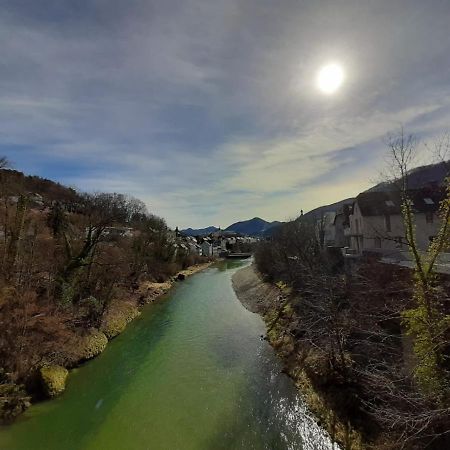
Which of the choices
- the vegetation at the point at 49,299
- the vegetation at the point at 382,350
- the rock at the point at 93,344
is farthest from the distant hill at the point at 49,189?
the vegetation at the point at 382,350

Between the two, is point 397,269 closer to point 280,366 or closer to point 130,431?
point 280,366

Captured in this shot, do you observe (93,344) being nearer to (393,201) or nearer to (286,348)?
(286,348)

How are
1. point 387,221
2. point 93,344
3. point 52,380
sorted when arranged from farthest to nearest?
point 387,221
point 93,344
point 52,380

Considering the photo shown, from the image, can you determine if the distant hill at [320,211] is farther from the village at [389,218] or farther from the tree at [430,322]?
the tree at [430,322]

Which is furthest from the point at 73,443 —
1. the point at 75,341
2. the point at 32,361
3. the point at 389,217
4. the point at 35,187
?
the point at 35,187

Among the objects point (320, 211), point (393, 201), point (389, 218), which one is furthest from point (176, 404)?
point (320, 211)

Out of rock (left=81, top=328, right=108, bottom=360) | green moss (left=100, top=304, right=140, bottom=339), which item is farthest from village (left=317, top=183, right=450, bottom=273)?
rock (left=81, top=328, right=108, bottom=360)
